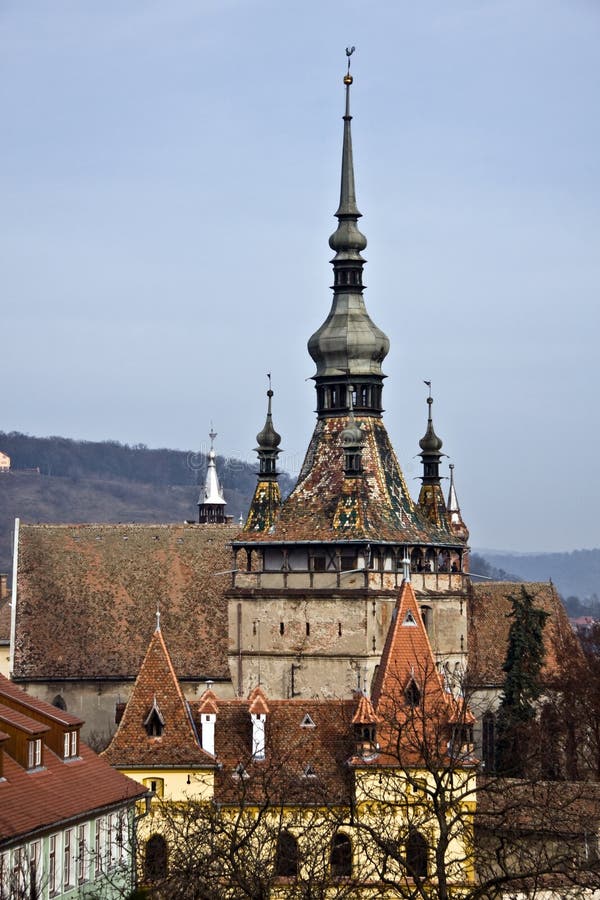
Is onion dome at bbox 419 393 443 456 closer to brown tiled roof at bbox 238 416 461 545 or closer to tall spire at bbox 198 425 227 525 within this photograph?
brown tiled roof at bbox 238 416 461 545

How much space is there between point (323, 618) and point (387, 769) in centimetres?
2280

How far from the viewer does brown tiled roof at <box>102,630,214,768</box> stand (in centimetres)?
6731

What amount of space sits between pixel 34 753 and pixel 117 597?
126ft

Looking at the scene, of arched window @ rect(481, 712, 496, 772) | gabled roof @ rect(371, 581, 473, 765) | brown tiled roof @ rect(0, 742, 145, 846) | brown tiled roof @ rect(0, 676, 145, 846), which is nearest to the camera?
brown tiled roof @ rect(0, 742, 145, 846)

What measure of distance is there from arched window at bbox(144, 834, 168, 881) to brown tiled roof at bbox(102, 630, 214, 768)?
4685 millimetres

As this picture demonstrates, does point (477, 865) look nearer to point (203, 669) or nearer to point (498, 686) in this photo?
point (203, 669)

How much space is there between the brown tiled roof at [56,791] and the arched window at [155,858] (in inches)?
55.4

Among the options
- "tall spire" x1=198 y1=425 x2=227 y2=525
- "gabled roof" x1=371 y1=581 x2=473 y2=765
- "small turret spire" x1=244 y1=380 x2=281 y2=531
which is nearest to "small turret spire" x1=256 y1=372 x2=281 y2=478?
"small turret spire" x1=244 y1=380 x2=281 y2=531

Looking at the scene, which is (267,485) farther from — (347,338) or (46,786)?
(46,786)

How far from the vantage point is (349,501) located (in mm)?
82875

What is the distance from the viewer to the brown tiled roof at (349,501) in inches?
3243

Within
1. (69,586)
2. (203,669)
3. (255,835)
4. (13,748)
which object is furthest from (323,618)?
(255,835)

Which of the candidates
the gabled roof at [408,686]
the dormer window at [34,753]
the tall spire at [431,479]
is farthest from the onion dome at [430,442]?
the dormer window at [34,753]

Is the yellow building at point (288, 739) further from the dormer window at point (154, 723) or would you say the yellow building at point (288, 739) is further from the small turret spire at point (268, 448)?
the small turret spire at point (268, 448)
